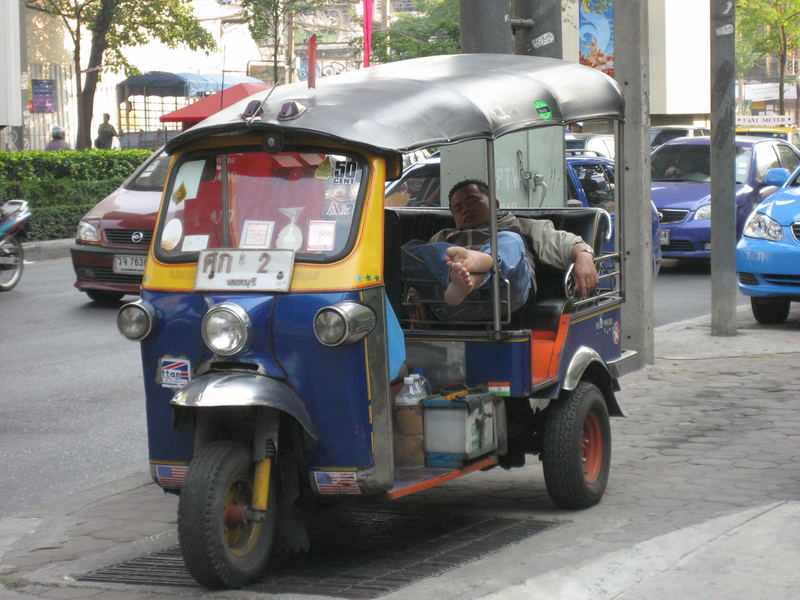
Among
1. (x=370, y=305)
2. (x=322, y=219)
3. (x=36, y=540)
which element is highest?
(x=322, y=219)

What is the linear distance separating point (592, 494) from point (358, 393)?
1.62 metres

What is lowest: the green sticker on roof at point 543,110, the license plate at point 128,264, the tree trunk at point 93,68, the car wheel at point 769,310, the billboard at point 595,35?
the car wheel at point 769,310

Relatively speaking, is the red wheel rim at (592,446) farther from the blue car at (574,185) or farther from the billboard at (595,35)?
the billboard at (595,35)

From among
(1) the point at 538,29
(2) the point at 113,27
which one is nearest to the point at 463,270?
(1) the point at 538,29

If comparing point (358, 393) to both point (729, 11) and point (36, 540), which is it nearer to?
point (36, 540)

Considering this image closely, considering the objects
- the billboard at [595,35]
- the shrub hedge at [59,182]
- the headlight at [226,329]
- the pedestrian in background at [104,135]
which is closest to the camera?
the headlight at [226,329]

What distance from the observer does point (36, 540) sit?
5.89 m

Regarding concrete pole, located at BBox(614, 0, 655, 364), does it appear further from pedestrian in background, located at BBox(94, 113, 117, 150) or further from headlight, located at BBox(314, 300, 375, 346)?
pedestrian in background, located at BBox(94, 113, 117, 150)

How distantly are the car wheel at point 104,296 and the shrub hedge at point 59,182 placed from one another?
5.87m

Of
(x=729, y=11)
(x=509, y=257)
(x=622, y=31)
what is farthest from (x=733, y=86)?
(x=509, y=257)

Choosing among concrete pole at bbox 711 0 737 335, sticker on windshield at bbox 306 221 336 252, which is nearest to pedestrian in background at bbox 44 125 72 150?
concrete pole at bbox 711 0 737 335

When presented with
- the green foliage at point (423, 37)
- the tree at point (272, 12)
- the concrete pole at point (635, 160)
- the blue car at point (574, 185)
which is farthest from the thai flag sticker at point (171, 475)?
the tree at point (272, 12)

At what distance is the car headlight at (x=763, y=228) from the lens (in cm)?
1184

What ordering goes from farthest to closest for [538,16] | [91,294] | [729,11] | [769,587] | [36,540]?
[91,294] → [729,11] → [538,16] → [36,540] → [769,587]
